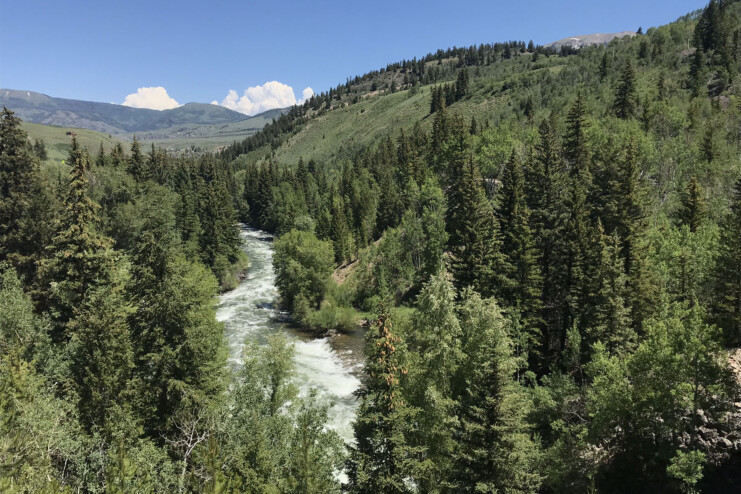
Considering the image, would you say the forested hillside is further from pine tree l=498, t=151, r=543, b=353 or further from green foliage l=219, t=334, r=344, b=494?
green foliage l=219, t=334, r=344, b=494

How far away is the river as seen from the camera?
1580 inches

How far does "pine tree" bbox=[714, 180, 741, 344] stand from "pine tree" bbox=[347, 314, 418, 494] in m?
23.6

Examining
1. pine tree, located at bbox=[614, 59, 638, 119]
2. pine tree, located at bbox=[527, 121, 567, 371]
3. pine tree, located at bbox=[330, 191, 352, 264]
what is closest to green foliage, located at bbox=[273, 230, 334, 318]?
pine tree, located at bbox=[330, 191, 352, 264]

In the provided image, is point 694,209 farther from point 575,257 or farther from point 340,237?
point 340,237

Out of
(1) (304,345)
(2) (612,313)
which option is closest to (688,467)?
(2) (612,313)

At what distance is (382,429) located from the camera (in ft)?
65.5

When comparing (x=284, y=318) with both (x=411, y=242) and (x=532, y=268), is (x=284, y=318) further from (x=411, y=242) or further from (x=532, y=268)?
(x=532, y=268)

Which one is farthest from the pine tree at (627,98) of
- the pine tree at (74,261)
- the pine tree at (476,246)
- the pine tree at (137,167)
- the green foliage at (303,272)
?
the pine tree at (137,167)

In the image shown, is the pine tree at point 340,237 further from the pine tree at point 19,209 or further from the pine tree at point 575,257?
the pine tree at point 575,257

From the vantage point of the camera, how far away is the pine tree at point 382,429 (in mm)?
19672

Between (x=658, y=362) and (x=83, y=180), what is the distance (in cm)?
4392

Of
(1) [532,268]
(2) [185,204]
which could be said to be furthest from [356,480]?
(2) [185,204]

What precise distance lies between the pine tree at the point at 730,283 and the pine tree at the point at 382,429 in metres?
23.6

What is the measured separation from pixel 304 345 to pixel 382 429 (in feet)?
115
